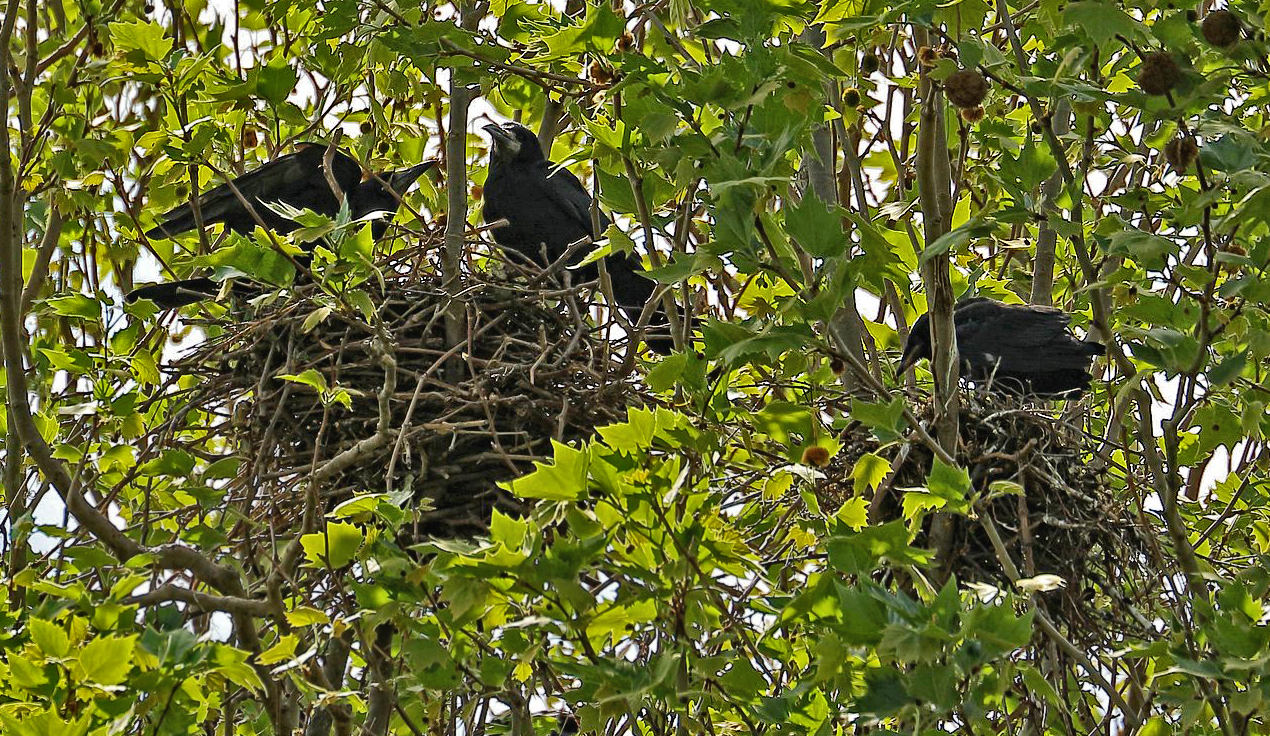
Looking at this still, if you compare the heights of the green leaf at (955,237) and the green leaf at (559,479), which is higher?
the green leaf at (955,237)

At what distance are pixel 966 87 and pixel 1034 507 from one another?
1.28 m

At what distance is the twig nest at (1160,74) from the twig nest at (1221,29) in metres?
0.08

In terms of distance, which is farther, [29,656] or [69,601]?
Answer: [69,601]

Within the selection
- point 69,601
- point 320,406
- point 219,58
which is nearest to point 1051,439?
point 320,406

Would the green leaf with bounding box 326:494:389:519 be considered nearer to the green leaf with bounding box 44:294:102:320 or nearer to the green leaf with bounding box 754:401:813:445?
the green leaf with bounding box 754:401:813:445

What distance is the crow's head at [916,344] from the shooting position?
4.53 m

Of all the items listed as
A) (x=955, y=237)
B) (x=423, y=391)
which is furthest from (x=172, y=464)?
(x=955, y=237)

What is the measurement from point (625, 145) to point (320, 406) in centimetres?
146

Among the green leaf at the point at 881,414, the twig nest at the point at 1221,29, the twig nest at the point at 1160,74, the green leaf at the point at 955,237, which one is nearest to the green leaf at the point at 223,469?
the green leaf at the point at 881,414

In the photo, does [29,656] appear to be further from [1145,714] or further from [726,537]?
[1145,714]

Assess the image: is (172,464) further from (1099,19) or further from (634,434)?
(1099,19)

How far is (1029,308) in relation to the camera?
A: 470 centimetres

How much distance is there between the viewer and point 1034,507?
389 centimetres

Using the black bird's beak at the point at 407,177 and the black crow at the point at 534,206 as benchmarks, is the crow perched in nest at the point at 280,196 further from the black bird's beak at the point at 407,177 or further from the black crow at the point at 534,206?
the black crow at the point at 534,206
